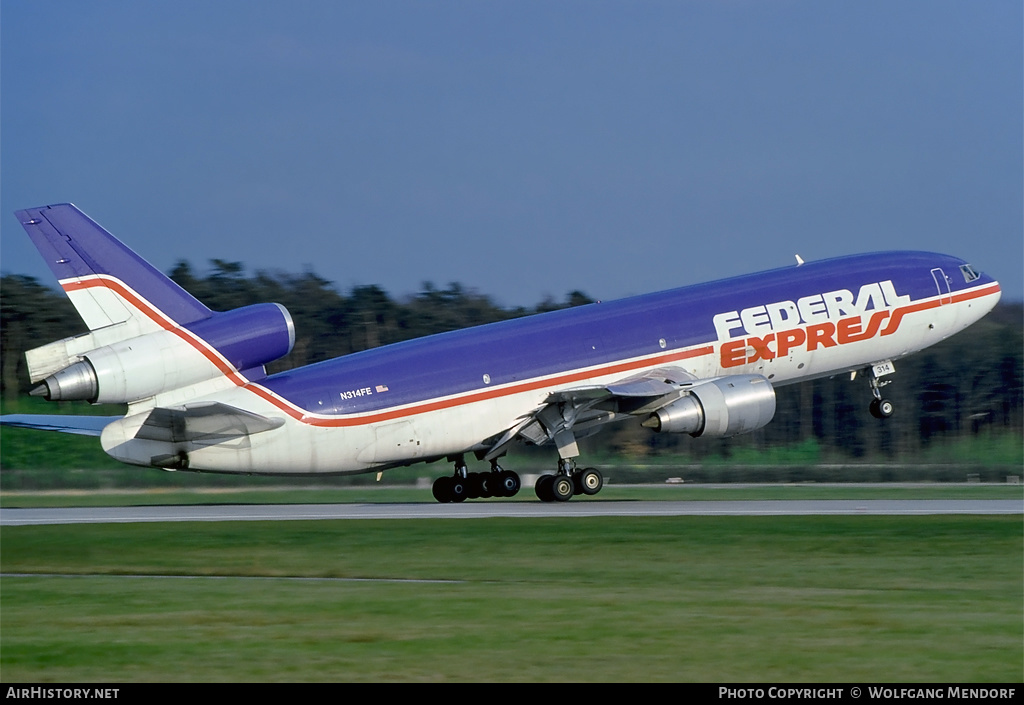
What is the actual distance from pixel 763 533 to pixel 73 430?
17.8 meters

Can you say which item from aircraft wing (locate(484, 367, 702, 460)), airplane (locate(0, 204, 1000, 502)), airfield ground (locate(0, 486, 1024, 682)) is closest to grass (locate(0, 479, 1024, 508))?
aircraft wing (locate(484, 367, 702, 460))

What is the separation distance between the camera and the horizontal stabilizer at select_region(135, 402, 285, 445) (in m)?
29.1

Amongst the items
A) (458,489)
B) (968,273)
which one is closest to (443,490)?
(458,489)

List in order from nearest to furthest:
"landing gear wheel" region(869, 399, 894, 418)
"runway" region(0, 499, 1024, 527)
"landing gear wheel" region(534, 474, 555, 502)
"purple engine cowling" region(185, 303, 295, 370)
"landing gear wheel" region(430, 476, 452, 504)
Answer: "purple engine cowling" region(185, 303, 295, 370) < "runway" region(0, 499, 1024, 527) < "landing gear wheel" region(534, 474, 555, 502) < "landing gear wheel" region(430, 476, 452, 504) < "landing gear wheel" region(869, 399, 894, 418)

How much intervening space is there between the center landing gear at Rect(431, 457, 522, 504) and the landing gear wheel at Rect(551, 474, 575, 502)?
5.49 ft

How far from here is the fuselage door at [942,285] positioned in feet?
132

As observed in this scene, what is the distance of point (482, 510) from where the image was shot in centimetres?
3288

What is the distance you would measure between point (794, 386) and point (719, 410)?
143ft

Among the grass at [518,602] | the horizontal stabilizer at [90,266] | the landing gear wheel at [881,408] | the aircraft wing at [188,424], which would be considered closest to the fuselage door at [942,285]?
the landing gear wheel at [881,408]

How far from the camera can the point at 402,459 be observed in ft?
111

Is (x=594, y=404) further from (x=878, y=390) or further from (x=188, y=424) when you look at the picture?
(x=188, y=424)

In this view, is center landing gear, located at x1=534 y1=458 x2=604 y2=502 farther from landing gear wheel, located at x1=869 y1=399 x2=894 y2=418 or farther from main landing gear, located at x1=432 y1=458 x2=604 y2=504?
landing gear wheel, located at x1=869 y1=399 x2=894 y2=418
